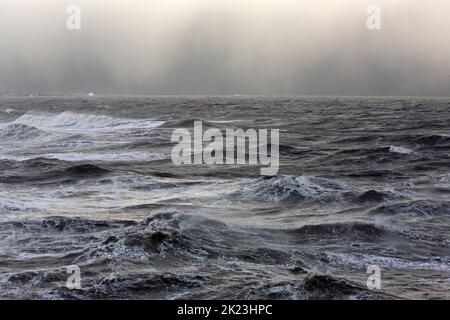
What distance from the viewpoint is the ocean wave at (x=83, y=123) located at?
180ft

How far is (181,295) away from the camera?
369 inches

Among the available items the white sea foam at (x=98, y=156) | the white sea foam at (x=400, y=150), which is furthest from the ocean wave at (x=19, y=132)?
the white sea foam at (x=400, y=150)

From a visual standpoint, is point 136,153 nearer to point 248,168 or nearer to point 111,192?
point 248,168

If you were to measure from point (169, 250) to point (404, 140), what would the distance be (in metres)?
26.8

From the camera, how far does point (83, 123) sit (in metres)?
61.6

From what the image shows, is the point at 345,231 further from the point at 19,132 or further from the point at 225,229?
the point at 19,132

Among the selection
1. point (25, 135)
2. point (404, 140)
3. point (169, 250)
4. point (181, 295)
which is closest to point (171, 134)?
point (25, 135)

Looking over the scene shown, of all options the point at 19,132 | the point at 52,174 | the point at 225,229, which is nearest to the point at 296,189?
the point at 225,229

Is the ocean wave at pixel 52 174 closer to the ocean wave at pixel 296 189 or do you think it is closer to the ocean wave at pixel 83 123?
the ocean wave at pixel 296 189

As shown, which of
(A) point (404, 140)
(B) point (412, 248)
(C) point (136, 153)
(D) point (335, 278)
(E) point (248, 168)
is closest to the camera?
(D) point (335, 278)

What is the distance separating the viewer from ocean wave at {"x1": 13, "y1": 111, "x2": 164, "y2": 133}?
54.8 m

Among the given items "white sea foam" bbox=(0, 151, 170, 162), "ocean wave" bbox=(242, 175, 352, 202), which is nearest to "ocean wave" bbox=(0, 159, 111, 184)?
"white sea foam" bbox=(0, 151, 170, 162)

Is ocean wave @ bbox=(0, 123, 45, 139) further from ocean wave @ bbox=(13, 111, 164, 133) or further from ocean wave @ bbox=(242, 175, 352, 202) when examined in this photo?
ocean wave @ bbox=(242, 175, 352, 202)
